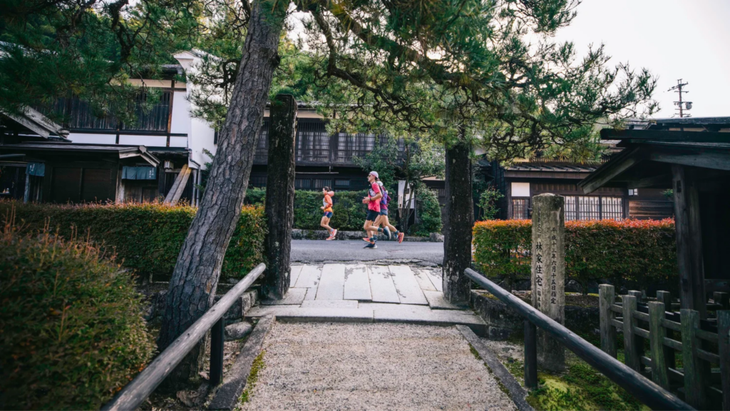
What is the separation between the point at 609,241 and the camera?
5539 mm

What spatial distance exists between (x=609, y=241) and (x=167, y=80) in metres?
17.9

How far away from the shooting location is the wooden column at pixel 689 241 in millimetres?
4555

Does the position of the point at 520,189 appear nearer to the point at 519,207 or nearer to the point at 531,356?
the point at 519,207

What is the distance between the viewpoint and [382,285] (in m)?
6.13

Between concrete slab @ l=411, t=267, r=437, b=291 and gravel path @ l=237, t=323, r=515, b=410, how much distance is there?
145cm

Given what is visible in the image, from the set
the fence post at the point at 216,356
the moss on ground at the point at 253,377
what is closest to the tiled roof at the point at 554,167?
the moss on ground at the point at 253,377

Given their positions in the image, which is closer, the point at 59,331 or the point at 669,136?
the point at 59,331

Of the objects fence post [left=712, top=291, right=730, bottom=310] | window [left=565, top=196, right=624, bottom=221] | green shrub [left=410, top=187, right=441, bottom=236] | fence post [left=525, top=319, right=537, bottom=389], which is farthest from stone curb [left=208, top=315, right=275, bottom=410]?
window [left=565, top=196, right=624, bottom=221]

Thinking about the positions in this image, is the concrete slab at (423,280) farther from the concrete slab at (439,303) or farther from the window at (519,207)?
the window at (519,207)

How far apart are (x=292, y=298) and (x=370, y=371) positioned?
91.3 inches

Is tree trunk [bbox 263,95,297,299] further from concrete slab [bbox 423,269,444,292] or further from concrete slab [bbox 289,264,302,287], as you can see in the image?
concrete slab [bbox 423,269,444,292]

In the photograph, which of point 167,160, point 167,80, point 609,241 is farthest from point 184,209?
point 167,80

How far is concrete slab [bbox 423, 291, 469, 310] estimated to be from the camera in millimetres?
5238

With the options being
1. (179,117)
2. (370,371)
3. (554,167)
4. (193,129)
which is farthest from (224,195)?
(554,167)
